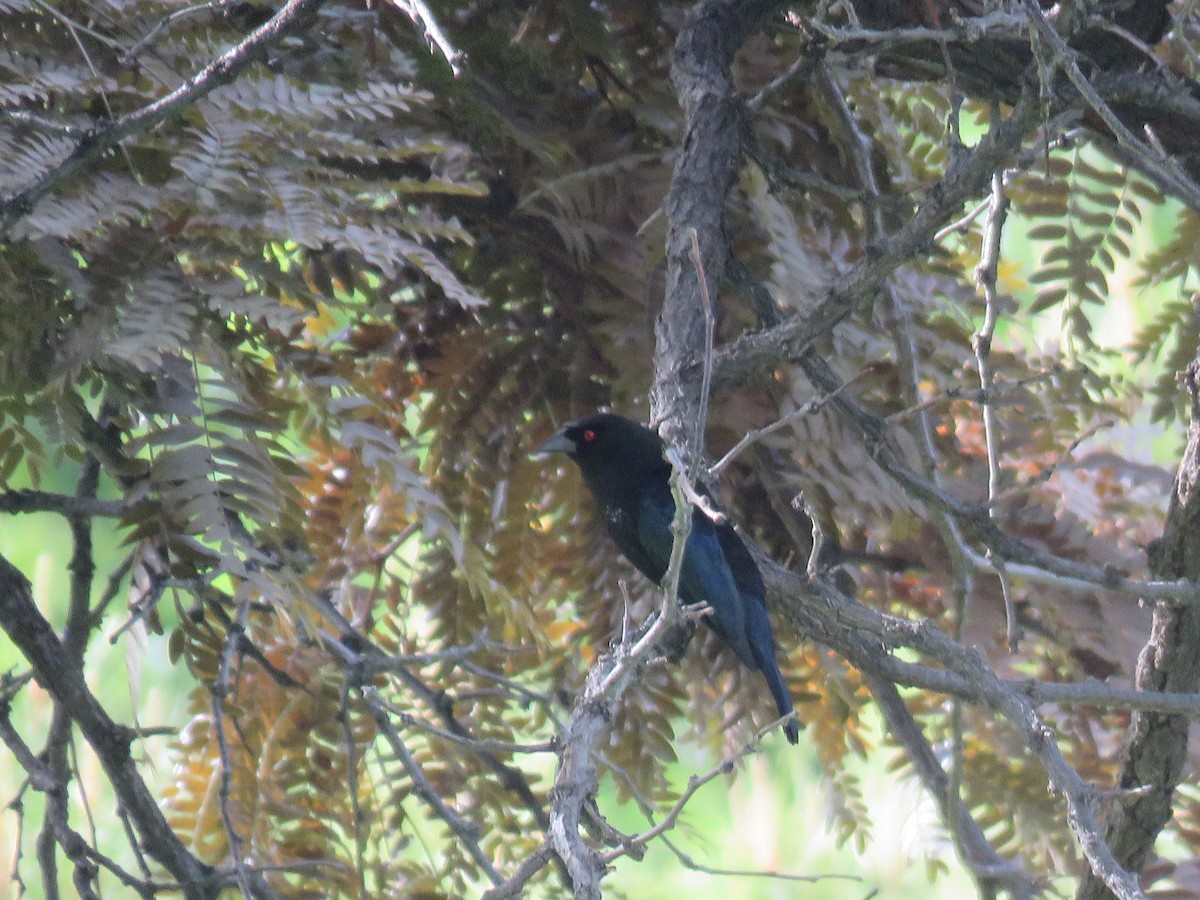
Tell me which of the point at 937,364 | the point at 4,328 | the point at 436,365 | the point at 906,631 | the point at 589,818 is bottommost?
the point at 589,818

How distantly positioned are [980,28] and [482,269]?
3.33 feet

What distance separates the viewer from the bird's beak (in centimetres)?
233

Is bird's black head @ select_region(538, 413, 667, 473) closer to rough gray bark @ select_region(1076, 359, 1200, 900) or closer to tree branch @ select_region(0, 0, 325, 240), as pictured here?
rough gray bark @ select_region(1076, 359, 1200, 900)

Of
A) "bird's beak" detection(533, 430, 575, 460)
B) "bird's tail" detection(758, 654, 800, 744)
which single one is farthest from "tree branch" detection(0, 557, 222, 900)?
"bird's tail" detection(758, 654, 800, 744)

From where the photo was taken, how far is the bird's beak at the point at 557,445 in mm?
2334

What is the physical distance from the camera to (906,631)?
5.28ft

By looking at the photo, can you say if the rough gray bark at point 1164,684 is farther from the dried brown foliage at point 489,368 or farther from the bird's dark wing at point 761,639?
the bird's dark wing at point 761,639

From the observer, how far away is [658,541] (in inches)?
95.9

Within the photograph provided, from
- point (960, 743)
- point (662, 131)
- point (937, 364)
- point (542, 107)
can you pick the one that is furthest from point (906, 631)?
point (542, 107)

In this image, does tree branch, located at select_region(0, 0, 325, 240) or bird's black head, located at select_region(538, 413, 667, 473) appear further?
bird's black head, located at select_region(538, 413, 667, 473)

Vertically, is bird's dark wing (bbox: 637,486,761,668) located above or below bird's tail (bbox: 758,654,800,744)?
above

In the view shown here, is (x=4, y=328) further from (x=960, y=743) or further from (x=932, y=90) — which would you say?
(x=932, y=90)

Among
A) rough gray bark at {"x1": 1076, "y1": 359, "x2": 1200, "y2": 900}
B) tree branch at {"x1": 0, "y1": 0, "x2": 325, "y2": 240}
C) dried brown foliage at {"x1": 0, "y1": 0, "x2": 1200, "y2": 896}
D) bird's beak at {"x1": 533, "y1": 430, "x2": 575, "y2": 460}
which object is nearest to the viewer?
tree branch at {"x1": 0, "y1": 0, "x2": 325, "y2": 240}

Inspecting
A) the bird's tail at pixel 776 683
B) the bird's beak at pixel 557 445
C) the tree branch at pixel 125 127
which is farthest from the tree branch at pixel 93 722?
the bird's tail at pixel 776 683
